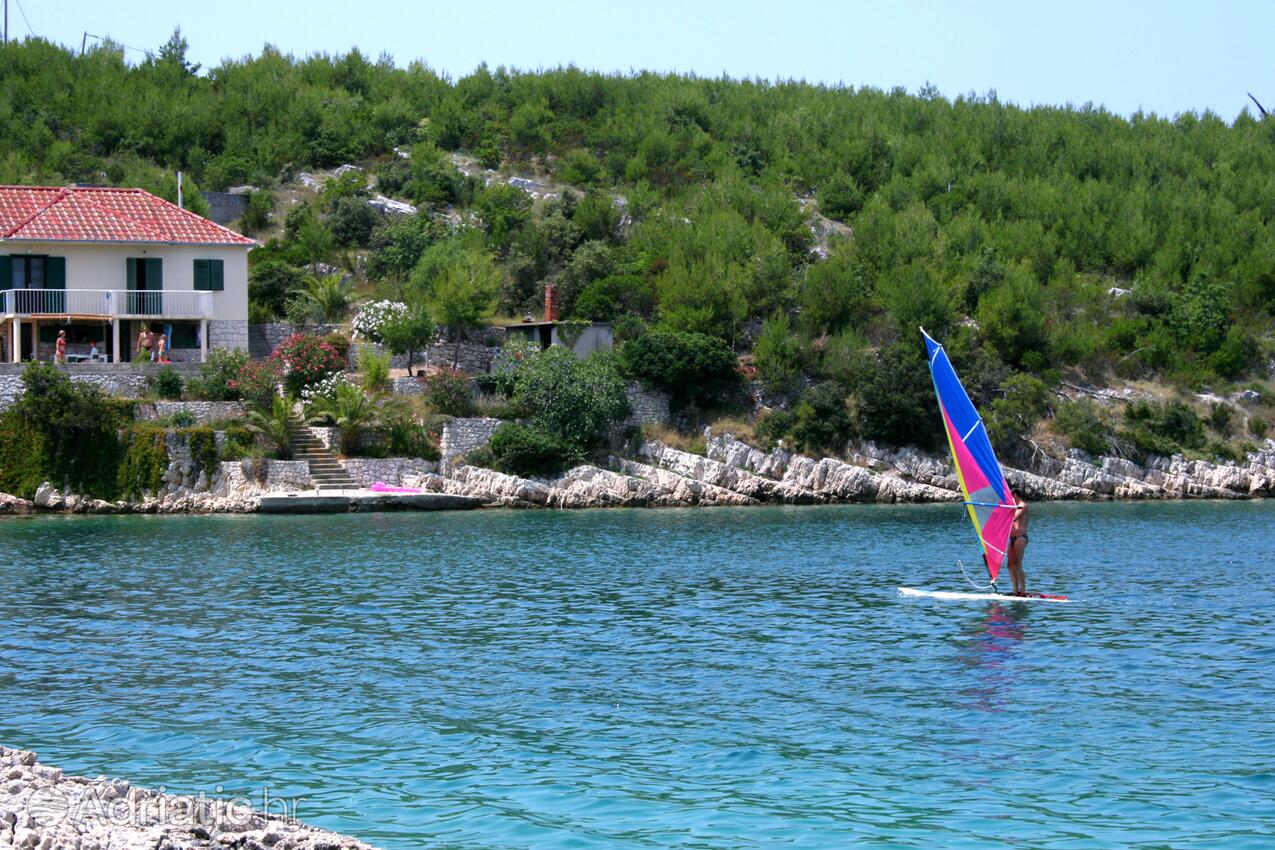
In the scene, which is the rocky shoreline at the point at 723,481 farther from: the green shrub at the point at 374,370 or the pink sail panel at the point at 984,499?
the pink sail panel at the point at 984,499

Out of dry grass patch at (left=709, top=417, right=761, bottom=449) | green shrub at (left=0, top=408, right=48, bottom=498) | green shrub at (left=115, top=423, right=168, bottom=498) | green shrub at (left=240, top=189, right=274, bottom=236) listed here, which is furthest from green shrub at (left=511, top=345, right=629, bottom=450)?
green shrub at (left=240, top=189, right=274, bottom=236)

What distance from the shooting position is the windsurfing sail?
80.4 feet

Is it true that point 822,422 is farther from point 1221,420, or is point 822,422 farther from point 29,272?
point 29,272

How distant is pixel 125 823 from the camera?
418 inches

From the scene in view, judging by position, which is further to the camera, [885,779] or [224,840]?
[885,779]

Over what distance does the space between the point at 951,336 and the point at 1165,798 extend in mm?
42163

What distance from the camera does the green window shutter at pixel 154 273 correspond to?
160 ft

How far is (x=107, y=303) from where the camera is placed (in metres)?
47.2

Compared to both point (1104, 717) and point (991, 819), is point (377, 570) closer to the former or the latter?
point (1104, 717)

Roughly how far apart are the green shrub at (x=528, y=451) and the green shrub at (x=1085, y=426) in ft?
60.9

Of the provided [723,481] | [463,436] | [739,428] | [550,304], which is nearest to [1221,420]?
[739,428]

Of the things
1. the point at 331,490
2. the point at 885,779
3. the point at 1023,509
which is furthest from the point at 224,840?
the point at 331,490

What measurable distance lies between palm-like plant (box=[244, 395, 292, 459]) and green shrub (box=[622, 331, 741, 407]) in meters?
12.6

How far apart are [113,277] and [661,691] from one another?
3687cm
